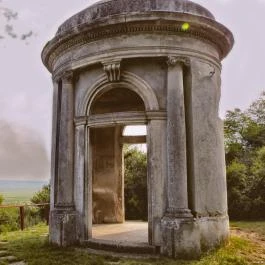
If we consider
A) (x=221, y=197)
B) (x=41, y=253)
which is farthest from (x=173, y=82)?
(x=41, y=253)

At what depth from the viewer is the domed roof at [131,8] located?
743cm

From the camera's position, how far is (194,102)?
24.4 ft

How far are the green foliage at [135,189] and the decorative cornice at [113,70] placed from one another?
22.2ft

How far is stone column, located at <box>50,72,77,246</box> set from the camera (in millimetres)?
7461

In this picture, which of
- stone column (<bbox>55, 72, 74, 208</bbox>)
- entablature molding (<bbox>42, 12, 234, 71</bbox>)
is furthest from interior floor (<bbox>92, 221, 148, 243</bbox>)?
entablature molding (<bbox>42, 12, 234, 71</bbox>)

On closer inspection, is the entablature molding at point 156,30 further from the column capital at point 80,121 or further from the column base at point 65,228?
the column base at point 65,228

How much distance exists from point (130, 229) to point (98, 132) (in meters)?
3.31

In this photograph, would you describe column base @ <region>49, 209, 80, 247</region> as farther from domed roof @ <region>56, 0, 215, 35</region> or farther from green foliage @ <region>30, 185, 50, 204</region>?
green foliage @ <region>30, 185, 50, 204</region>

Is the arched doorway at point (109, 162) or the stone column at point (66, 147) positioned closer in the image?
the stone column at point (66, 147)

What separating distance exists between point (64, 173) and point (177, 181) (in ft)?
8.65

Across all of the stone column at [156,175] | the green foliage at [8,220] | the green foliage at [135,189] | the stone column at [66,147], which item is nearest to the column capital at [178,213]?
the stone column at [156,175]

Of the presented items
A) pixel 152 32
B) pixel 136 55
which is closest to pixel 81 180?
pixel 136 55

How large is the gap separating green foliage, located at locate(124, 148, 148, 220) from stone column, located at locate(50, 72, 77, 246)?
211 inches

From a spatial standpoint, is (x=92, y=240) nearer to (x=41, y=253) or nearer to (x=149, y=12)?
(x=41, y=253)
